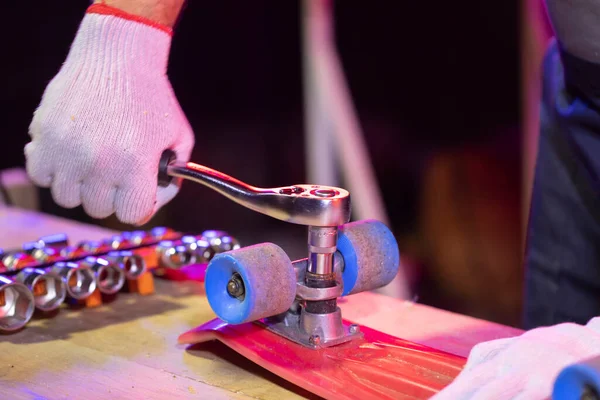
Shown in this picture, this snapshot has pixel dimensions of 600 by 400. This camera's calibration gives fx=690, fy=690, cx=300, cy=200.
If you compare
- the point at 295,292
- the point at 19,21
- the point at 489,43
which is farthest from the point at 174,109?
the point at 489,43

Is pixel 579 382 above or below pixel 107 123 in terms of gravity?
below

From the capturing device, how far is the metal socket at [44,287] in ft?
3.22

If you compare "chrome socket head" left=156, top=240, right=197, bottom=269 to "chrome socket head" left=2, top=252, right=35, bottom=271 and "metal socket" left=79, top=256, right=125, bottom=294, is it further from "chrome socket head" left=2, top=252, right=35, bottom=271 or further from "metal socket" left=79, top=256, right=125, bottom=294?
"chrome socket head" left=2, top=252, right=35, bottom=271

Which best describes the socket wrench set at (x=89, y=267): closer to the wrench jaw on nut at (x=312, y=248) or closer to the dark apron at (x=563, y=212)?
the wrench jaw on nut at (x=312, y=248)

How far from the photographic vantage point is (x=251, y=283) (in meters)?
0.76

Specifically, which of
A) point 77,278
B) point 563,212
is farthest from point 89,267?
point 563,212

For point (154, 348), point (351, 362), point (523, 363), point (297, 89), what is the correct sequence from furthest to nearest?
point (297, 89) < point (154, 348) < point (351, 362) < point (523, 363)

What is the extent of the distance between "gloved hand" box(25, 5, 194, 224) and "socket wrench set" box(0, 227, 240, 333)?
4.0 inches

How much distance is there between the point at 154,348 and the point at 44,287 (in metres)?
0.21

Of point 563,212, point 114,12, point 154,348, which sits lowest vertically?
point 154,348

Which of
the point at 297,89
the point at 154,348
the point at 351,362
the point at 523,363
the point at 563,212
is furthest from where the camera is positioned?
the point at 297,89

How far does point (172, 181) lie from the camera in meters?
1.03

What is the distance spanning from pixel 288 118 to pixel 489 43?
105cm

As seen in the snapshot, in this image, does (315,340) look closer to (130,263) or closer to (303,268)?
(303,268)
